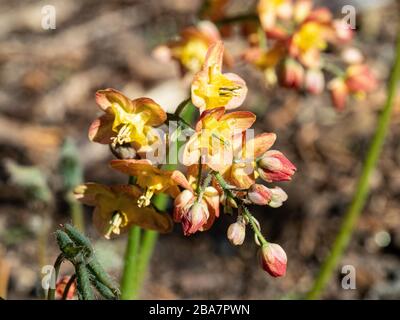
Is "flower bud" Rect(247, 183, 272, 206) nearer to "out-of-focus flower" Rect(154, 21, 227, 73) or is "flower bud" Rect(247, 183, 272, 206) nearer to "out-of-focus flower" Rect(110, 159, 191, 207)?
"out-of-focus flower" Rect(110, 159, 191, 207)

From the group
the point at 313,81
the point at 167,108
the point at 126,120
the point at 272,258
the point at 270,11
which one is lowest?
the point at 272,258

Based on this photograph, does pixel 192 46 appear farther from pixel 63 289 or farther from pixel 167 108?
pixel 167 108

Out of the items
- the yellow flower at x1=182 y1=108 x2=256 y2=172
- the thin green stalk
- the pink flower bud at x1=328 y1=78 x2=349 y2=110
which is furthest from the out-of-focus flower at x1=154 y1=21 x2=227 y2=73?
the yellow flower at x1=182 y1=108 x2=256 y2=172

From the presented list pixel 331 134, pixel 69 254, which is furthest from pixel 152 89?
pixel 69 254

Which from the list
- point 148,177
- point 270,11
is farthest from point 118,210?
point 270,11
